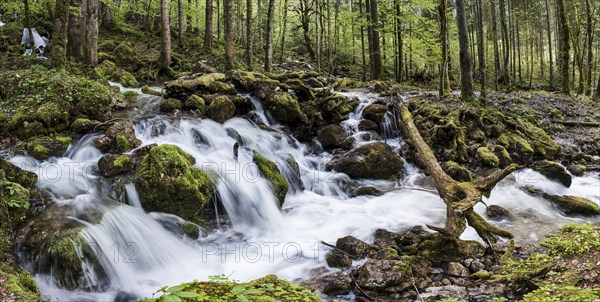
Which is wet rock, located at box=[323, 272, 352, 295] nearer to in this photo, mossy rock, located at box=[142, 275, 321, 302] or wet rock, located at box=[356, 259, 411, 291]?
wet rock, located at box=[356, 259, 411, 291]

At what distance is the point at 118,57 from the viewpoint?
18.5 meters

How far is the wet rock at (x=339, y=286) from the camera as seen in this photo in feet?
17.5

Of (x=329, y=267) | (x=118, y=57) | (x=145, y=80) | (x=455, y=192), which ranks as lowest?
(x=329, y=267)

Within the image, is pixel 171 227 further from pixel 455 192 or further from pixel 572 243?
pixel 572 243

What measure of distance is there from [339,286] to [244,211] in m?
3.35

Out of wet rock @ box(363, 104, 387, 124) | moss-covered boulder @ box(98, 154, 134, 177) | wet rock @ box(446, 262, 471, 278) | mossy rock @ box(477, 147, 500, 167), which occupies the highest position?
wet rock @ box(363, 104, 387, 124)

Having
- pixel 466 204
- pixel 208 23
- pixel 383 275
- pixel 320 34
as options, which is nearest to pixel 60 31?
pixel 383 275

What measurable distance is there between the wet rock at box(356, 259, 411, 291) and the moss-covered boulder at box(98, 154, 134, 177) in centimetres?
502

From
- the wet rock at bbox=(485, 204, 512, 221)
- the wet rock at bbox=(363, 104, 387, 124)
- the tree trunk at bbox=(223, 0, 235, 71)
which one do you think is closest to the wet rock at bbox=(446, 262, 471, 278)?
the wet rock at bbox=(485, 204, 512, 221)

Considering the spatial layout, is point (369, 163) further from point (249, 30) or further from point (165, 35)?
point (165, 35)

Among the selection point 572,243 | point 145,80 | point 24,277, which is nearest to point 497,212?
point 572,243

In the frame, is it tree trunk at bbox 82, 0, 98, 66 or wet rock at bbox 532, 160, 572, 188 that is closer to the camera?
wet rock at bbox 532, 160, 572, 188

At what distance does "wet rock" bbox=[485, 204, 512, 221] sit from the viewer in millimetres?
8289

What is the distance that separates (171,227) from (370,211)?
4287 millimetres
